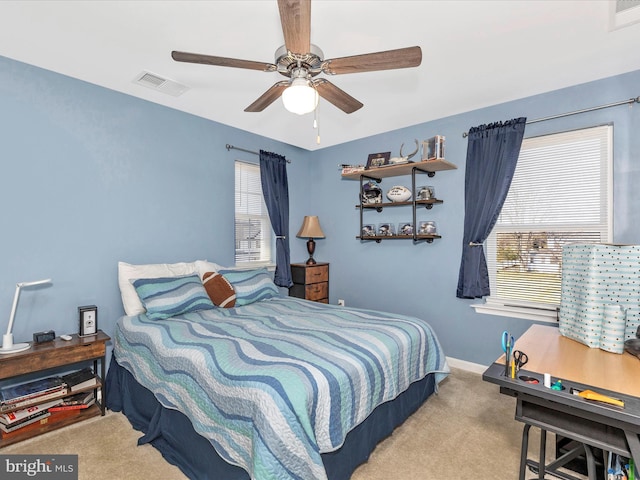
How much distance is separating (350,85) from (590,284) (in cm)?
215

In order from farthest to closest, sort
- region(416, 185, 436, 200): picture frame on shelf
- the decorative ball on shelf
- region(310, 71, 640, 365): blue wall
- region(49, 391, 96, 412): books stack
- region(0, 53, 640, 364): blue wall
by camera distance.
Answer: the decorative ball on shelf → region(416, 185, 436, 200): picture frame on shelf → region(310, 71, 640, 365): blue wall → region(0, 53, 640, 364): blue wall → region(49, 391, 96, 412): books stack

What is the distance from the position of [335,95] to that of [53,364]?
2.60 meters

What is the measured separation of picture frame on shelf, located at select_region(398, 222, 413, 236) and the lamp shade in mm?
1055

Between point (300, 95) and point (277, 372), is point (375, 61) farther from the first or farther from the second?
point (277, 372)

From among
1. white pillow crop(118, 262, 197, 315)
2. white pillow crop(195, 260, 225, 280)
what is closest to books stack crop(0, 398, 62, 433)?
white pillow crop(118, 262, 197, 315)

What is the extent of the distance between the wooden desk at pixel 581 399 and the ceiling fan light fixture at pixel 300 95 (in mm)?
1544

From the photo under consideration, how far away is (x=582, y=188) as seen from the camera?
8.98 feet

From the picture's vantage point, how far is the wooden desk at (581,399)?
3.71 ft

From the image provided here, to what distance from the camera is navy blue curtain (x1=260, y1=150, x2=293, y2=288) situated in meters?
4.04

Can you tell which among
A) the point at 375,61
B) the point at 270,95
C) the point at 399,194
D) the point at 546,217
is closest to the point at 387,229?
the point at 399,194

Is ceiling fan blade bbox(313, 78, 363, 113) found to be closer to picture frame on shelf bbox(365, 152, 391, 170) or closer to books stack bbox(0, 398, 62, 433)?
picture frame on shelf bbox(365, 152, 391, 170)

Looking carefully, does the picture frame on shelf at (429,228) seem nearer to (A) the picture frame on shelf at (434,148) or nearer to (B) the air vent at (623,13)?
(A) the picture frame on shelf at (434,148)

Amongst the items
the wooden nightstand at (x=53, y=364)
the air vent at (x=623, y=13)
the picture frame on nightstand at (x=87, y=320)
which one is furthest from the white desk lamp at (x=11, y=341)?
the air vent at (x=623, y=13)

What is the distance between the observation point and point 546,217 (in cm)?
292
